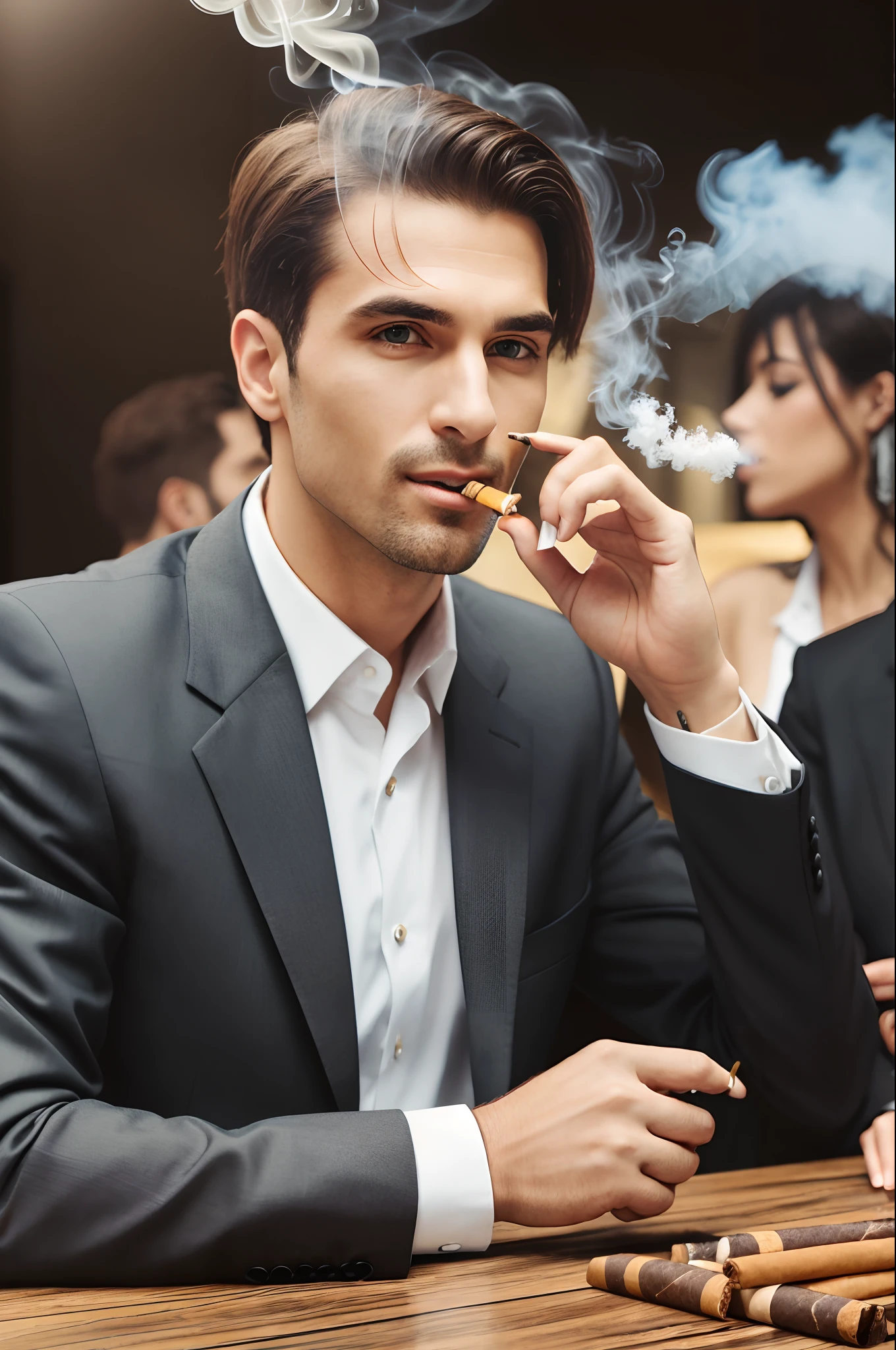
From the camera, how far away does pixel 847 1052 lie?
1.47m

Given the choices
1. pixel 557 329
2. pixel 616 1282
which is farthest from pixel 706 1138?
pixel 557 329

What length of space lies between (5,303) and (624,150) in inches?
32.3

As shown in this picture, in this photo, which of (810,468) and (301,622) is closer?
(301,622)

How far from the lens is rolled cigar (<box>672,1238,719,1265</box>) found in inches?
47.7

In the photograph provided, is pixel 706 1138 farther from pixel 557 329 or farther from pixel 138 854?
pixel 557 329

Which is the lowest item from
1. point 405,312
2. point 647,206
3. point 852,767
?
point 852,767

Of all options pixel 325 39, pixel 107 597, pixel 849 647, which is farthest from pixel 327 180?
pixel 849 647

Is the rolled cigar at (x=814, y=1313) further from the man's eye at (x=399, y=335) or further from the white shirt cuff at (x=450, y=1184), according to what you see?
the man's eye at (x=399, y=335)

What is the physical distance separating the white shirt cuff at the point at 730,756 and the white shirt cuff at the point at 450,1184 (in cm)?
47

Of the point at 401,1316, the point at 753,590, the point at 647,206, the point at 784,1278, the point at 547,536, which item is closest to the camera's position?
the point at 401,1316

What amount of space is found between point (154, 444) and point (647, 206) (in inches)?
28.6

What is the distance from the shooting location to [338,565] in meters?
1.38

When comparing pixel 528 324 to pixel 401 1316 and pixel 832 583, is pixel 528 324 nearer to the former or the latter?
pixel 832 583

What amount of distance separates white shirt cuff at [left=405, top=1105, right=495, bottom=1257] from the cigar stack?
126mm
